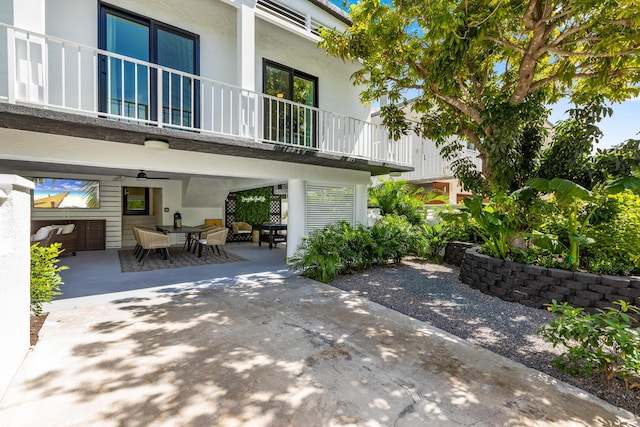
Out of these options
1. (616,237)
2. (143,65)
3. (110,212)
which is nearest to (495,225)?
(616,237)

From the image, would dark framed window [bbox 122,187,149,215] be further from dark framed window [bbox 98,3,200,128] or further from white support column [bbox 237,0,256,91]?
white support column [bbox 237,0,256,91]

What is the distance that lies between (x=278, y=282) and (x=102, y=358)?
3624 millimetres

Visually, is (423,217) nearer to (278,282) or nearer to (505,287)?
(505,287)

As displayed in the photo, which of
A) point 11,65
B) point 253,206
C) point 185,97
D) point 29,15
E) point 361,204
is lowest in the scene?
point 253,206

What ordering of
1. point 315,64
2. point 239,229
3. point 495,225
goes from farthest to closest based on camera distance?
1. point 239,229
2. point 315,64
3. point 495,225

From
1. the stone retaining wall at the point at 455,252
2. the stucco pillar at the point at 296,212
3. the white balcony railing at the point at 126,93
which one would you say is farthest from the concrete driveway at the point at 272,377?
the stone retaining wall at the point at 455,252

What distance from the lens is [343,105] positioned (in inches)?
379

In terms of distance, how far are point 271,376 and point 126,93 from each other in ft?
20.5

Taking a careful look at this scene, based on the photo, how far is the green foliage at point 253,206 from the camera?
45.6 feet

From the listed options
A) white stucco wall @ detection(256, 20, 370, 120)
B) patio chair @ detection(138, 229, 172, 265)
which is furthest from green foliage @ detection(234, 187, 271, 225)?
white stucco wall @ detection(256, 20, 370, 120)

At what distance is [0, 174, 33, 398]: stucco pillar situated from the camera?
2.49 meters

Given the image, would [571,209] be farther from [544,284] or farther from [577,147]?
[544,284]

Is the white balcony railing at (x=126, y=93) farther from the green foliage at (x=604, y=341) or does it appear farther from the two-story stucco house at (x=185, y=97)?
the green foliage at (x=604, y=341)

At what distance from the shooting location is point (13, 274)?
2727 mm
